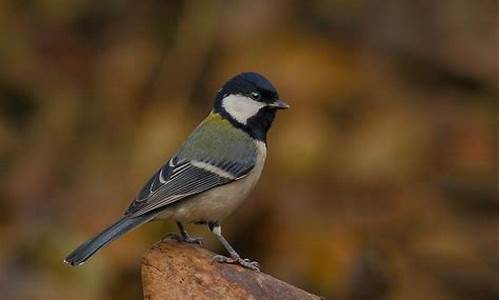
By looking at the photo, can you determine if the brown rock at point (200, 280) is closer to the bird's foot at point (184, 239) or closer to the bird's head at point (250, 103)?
the bird's foot at point (184, 239)

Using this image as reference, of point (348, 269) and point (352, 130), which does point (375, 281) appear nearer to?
point (348, 269)

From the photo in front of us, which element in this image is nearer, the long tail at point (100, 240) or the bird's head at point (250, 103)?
the long tail at point (100, 240)

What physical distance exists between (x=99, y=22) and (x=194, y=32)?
2.41 feet

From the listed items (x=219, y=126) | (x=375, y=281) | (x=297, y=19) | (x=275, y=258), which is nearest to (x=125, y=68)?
(x=297, y=19)

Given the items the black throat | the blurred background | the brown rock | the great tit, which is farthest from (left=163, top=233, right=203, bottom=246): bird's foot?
the blurred background

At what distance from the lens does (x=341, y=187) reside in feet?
19.9

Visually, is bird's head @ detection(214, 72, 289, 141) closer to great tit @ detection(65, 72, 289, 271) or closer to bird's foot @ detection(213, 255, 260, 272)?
great tit @ detection(65, 72, 289, 271)

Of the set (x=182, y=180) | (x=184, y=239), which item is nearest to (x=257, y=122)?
(x=182, y=180)

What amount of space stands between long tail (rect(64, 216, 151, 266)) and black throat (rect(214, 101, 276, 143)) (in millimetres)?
424

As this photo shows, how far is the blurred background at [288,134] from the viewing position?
5.80m

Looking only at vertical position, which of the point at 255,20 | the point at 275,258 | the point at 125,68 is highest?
the point at 255,20

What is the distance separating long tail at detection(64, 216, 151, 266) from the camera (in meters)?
3.50

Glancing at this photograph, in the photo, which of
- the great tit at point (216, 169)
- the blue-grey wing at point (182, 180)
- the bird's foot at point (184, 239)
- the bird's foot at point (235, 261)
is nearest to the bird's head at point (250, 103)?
the great tit at point (216, 169)

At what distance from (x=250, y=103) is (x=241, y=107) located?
1.3 inches
